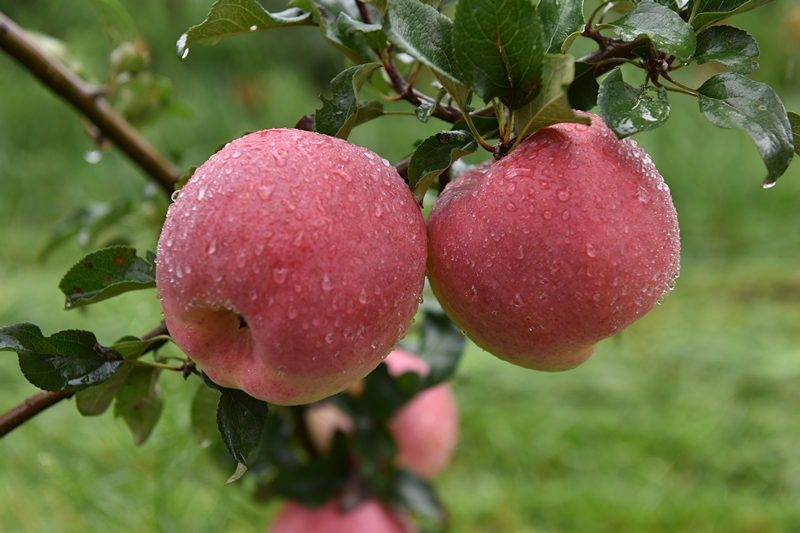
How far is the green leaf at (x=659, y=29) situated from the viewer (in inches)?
9.5

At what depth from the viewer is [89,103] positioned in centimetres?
51

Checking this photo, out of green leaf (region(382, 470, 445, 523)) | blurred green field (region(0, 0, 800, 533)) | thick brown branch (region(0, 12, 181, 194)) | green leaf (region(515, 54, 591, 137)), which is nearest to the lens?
green leaf (region(515, 54, 591, 137))

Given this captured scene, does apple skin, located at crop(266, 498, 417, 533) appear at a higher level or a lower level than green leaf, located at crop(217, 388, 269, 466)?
lower

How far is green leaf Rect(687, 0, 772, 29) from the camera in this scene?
26cm

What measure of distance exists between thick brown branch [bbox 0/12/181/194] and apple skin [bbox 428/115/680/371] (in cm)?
30

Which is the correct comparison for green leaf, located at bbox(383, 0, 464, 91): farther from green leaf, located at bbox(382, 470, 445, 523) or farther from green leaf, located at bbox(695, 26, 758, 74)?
green leaf, located at bbox(382, 470, 445, 523)

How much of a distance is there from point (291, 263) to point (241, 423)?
0.25ft

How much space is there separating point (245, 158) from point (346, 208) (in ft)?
0.13

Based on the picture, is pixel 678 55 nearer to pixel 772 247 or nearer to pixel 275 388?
pixel 275 388

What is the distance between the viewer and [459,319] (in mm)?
283

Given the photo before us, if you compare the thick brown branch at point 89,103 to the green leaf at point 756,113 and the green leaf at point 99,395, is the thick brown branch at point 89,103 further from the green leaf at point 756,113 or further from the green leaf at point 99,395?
the green leaf at point 756,113

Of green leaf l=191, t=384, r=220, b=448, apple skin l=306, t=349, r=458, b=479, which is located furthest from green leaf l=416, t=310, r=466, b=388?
green leaf l=191, t=384, r=220, b=448

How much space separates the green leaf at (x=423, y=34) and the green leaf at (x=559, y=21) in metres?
0.04

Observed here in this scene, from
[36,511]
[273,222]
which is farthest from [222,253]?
[36,511]
